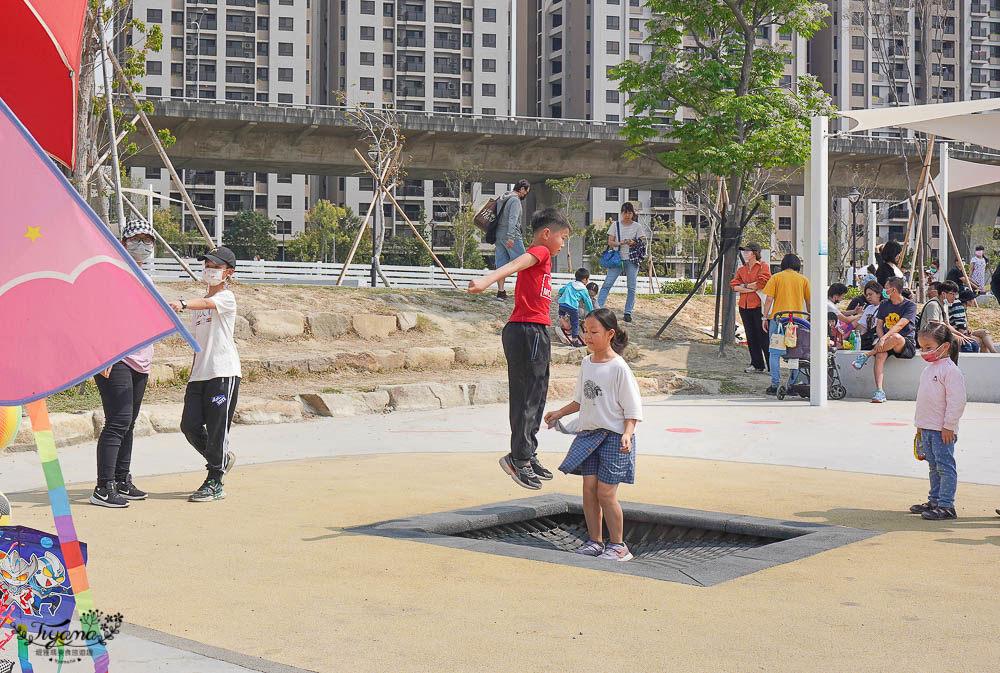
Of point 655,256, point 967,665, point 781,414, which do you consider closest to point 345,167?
point 781,414

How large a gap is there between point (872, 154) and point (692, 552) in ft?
128

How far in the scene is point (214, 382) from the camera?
6.97 meters

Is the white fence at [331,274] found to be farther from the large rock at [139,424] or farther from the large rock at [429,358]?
the large rock at [139,424]

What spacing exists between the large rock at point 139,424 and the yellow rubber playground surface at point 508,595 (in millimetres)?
3274

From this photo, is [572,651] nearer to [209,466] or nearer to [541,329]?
[541,329]

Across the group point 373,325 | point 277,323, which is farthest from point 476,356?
point 277,323

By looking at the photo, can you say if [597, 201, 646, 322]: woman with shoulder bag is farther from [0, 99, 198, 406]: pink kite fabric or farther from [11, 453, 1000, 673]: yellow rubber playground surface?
[0, 99, 198, 406]: pink kite fabric

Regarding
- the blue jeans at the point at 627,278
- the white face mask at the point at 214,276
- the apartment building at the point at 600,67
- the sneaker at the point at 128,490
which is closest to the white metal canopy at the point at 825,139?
the blue jeans at the point at 627,278

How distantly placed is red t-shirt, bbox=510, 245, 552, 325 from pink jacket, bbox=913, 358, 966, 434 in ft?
7.60

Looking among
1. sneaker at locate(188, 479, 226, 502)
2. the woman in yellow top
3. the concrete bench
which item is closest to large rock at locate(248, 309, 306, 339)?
the woman in yellow top

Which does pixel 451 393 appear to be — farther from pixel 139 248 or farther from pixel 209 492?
pixel 139 248

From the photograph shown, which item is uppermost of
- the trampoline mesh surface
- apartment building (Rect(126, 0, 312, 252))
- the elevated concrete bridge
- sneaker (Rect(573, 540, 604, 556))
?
apartment building (Rect(126, 0, 312, 252))

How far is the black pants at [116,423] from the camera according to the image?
22.1ft

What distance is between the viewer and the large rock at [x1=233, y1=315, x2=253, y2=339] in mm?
15422
